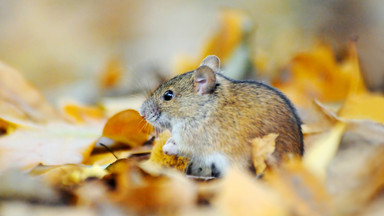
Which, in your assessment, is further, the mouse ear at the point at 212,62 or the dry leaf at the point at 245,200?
the mouse ear at the point at 212,62

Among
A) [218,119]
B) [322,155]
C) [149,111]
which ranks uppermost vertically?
[149,111]

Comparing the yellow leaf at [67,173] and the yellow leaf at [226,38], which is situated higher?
the yellow leaf at [226,38]

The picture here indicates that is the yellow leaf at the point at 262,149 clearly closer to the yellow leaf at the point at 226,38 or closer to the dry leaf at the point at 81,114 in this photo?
the dry leaf at the point at 81,114

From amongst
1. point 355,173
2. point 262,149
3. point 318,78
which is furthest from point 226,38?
point 355,173

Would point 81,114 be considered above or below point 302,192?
above

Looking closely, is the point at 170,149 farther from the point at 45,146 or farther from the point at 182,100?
the point at 45,146

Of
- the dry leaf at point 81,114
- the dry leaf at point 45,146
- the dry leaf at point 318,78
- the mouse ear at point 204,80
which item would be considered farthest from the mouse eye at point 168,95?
the dry leaf at point 318,78
